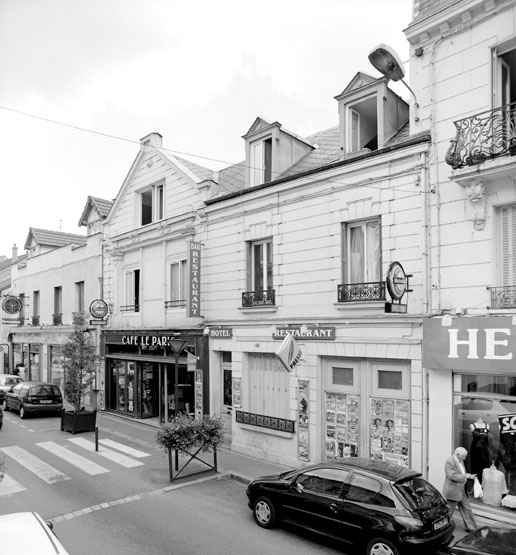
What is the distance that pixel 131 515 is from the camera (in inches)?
380

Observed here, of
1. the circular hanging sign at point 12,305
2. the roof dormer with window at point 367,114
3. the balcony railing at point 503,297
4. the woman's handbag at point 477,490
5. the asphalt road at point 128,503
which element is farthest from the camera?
the circular hanging sign at point 12,305

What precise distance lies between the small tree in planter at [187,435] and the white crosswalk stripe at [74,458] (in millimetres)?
2284

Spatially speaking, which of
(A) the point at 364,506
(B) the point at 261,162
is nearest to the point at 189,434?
(A) the point at 364,506

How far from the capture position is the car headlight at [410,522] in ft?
23.9

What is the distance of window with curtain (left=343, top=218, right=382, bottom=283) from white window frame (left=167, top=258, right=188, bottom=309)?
680cm

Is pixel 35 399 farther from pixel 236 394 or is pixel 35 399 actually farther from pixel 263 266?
pixel 263 266

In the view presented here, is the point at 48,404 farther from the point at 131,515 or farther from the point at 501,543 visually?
the point at 501,543

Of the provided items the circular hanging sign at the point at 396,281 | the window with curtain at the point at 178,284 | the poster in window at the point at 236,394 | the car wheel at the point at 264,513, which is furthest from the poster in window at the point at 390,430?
the window with curtain at the point at 178,284

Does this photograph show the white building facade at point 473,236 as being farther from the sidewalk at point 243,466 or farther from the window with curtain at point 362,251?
the sidewalk at point 243,466

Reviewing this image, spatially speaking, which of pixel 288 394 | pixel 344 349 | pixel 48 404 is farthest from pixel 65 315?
pixel 344 349

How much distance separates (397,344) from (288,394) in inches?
150

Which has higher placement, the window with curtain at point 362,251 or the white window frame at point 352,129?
the white window frame at point 352,129

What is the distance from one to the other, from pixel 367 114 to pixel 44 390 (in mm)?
16804

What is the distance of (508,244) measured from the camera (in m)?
9.51
